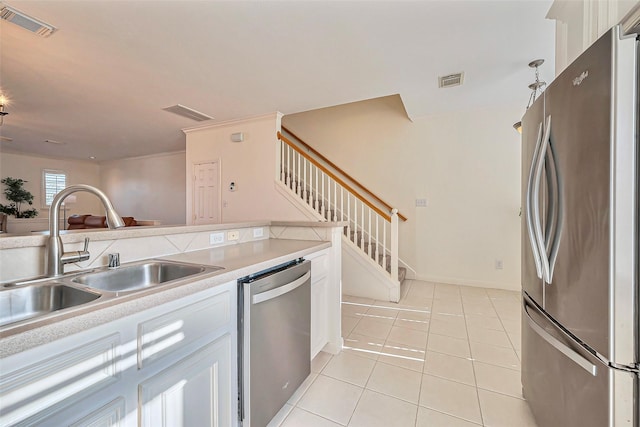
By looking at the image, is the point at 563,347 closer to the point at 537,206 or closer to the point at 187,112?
the point at 537,206

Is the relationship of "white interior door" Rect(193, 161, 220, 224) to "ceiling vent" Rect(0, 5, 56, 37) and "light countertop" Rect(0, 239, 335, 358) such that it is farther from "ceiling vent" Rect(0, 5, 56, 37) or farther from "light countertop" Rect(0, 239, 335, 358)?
"light countertop" Rect(0, 239, 335, 358)

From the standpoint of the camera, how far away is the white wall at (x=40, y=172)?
7.08m

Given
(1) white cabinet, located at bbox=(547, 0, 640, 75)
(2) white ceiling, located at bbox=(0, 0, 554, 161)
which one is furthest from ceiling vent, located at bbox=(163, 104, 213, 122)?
(1) white cabinet, located at bbox=(547, 0, 640, 75)

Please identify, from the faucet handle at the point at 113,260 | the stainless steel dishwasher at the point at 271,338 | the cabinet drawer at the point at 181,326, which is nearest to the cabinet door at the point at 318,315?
the stainless steel dishwasher at the point at 271,338

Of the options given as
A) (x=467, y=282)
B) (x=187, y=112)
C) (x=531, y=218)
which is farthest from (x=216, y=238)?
(x=467, y=282)

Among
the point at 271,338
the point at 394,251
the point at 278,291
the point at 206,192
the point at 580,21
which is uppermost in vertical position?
the point at 580,21

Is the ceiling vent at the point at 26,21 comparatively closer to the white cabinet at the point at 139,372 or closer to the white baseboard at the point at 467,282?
the white cabinet at the point at 139,372

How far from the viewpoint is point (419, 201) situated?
4.41m

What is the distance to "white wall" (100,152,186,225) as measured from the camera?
7492mm

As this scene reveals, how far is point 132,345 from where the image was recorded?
0.82 meters

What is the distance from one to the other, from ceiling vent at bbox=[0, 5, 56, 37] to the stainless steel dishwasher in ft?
9.13

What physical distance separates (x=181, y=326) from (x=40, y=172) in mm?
9899

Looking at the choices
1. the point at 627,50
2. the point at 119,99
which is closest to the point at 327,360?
the point at 627,50

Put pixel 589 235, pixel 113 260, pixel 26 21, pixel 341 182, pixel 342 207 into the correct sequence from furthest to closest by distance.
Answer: pixel 342 207 → pixel 341 182 → pixel 26 21 → pixel 113 260 → pixel 589 235
